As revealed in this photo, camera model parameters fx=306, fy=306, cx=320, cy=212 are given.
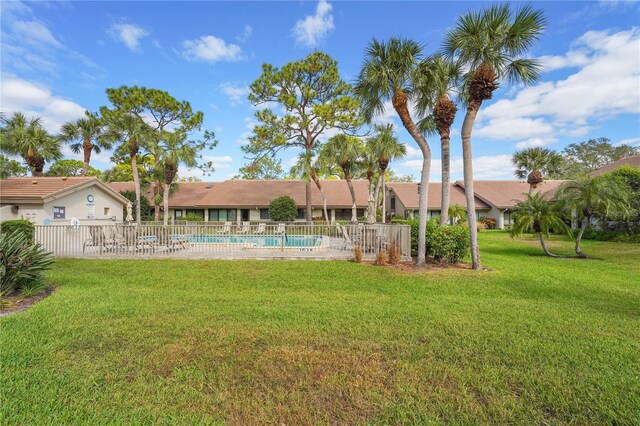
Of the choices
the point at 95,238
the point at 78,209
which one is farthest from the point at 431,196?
the point at 78,209

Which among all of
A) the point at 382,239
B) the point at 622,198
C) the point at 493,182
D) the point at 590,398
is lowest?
the point at 590,398

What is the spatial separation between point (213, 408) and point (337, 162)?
22603 millimetres

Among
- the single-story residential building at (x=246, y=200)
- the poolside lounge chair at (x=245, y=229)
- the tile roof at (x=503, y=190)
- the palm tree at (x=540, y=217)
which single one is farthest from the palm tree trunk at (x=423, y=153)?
the tile roof at (x=503, y=190)

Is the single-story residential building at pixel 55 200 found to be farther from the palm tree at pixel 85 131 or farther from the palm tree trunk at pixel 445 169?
the palm tree trunk at pixel 445 169

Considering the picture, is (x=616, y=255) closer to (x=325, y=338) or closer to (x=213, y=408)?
(x=325, y=338)

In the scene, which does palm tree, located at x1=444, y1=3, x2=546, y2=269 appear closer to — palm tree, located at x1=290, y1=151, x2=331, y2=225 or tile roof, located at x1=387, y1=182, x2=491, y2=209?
palm tree, located at x1=290, y1=151, x2=331, y2=225

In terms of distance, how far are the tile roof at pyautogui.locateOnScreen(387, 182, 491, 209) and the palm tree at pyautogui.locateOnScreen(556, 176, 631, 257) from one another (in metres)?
18.4

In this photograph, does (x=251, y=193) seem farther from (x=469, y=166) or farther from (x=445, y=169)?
(x=469, y=166)

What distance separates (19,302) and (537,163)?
3414 cm

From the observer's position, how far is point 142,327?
4629 millimetres

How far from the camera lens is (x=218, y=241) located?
13.0 metres

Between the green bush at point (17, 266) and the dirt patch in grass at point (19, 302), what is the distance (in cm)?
21

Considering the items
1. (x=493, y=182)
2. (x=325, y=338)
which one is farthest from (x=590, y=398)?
(x=493, y=182)

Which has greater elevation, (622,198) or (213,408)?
(622,198)
